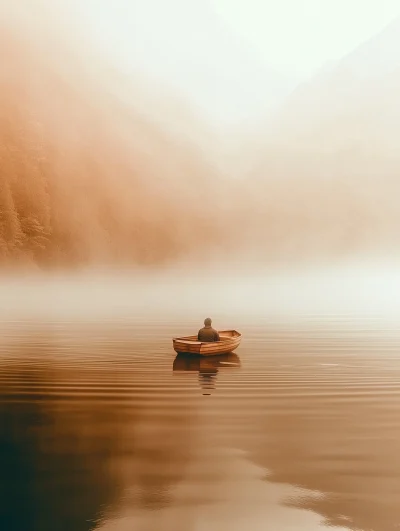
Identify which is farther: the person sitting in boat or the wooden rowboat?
the person sitting in boat

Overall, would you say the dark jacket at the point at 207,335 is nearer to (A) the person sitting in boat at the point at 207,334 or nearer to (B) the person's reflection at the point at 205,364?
(A) the person sitting in boat at the point at 207,334

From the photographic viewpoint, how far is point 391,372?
114ft

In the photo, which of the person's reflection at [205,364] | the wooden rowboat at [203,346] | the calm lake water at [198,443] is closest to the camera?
the calm lake water at [198,443]

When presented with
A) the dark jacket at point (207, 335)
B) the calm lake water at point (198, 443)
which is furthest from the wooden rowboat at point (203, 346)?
the calm lake water at point (198, 443)

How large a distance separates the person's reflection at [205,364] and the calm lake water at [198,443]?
0.09m

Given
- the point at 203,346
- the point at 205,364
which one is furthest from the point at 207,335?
the point at 205,364

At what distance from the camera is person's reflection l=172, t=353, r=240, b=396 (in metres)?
32.4

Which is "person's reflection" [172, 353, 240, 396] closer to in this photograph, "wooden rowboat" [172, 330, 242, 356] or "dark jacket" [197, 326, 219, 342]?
"wooden rowboat" [172, 330, 242, 356]

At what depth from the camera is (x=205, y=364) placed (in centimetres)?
3822

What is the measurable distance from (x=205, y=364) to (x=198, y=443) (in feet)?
59.4

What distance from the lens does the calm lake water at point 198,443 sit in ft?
47.8

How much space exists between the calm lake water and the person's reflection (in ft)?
0.30

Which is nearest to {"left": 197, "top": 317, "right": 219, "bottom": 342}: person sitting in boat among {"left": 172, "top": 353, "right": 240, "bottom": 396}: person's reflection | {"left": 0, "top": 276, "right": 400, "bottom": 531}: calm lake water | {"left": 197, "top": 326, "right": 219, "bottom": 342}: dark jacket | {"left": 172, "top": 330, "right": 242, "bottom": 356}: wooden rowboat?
{"left": 197, "top": 326, "right": 219, "bottom": 342}: dark jacket

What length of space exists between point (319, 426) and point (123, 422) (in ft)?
20.0
